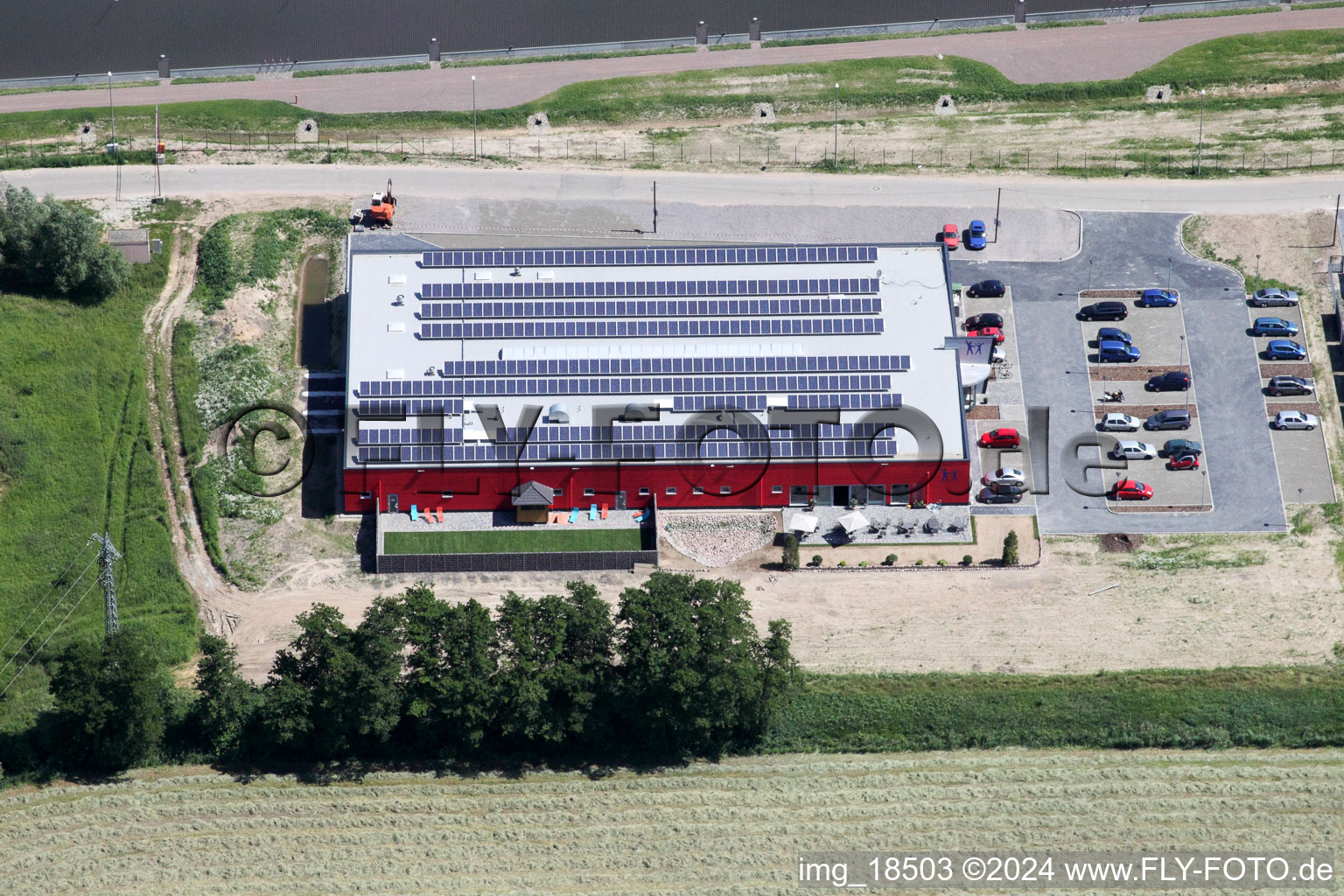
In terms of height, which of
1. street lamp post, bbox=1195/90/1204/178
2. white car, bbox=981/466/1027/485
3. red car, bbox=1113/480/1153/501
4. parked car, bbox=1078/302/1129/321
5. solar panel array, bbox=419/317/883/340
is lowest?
red car, bbox=1113/480/1153/501

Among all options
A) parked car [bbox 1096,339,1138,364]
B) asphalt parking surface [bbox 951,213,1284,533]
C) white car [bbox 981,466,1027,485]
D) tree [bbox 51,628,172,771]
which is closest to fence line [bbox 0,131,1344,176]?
asphalt parking surface [bbox 951,213,1284,533]

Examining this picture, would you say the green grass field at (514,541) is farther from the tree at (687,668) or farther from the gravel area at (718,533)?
the tree at (687,668)

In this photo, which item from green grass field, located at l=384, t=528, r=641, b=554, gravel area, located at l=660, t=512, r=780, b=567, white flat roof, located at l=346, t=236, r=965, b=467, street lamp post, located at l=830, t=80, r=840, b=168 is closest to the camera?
green grass field, located at l=384, t=528, r=641, b=554

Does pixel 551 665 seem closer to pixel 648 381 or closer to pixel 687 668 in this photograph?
pixel 687 668

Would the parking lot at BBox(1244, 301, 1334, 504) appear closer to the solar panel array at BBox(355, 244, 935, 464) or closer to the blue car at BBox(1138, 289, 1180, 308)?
the blue car at BBox(1138, 289, 1180, 308)

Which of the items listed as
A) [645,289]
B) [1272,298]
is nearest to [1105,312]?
[1272,298]

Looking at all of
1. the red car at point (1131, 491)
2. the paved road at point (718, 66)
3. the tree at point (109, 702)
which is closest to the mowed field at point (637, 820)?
the tree at point (109, 702)
